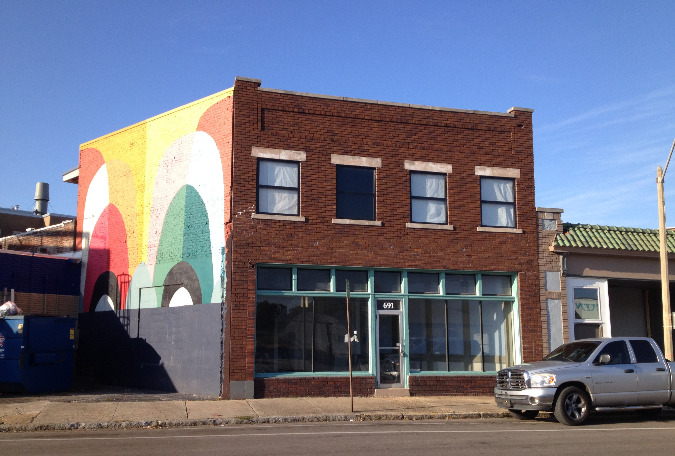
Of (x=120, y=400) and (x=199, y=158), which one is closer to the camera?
(x=120, y=400)

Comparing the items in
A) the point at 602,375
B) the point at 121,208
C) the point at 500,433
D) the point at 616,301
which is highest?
the point at 121,208

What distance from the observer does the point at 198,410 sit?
50.6 feet

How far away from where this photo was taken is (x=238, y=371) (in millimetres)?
17672

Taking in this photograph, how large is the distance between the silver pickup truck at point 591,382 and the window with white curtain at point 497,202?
5759mm

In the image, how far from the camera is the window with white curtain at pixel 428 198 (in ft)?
65.9

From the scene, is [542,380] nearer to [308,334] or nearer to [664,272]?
[664,272]

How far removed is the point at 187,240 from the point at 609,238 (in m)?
12.9

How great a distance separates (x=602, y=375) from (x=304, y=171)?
914 centimetres

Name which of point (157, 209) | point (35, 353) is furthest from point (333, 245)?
point (35, 353)

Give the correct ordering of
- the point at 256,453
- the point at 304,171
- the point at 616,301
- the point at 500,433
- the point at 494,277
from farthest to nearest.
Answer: the point at 616,301, the point at 494,277, the point at 304,171, the point at 500,433, the point at 256,453

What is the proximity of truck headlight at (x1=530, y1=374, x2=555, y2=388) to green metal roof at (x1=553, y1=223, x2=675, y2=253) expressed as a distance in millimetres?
7251

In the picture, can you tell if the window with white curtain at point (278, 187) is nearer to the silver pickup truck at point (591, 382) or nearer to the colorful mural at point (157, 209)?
the colorful mural at point (157, 209)

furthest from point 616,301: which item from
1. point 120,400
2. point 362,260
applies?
point 120,400

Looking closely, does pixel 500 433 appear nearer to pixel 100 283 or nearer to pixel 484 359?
pixel 484 359
